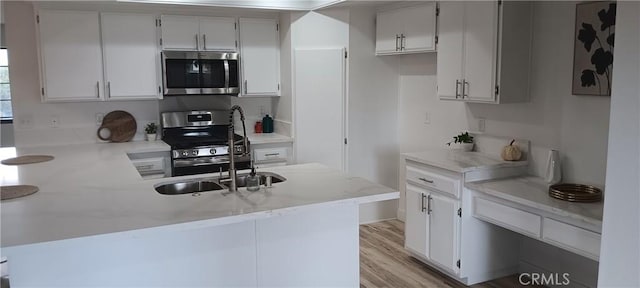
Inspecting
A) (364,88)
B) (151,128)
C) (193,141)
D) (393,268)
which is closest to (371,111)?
(364,88)

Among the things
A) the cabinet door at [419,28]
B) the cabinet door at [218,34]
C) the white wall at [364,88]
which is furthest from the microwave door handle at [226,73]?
the cabinet door at [419,28]

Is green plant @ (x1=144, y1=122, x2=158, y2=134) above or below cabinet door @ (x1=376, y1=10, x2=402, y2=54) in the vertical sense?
below

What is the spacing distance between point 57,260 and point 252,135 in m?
3.21

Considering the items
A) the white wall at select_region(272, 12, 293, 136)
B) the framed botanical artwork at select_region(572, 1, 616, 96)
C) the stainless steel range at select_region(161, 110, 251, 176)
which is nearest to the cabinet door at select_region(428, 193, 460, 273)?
the framed botanical artwork at select_region(572, 1, 616, 96)

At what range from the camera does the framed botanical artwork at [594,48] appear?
9.49ft

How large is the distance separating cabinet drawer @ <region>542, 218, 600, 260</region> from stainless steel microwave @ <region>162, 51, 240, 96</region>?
10.3 ft

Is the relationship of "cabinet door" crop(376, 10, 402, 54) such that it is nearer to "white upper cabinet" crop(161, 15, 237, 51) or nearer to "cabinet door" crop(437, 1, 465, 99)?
"cabinet door" crop(437, 1, 465, 99)

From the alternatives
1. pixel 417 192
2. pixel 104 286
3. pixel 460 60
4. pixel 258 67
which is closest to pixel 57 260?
pixel 104 286

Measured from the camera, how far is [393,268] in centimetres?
380

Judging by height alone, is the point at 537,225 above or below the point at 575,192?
below

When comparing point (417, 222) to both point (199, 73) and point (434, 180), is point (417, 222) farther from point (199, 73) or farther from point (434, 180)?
point (199, 73)

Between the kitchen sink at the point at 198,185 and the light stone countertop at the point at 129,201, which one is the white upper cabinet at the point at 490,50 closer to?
the light stone countertop at the point at 129,201

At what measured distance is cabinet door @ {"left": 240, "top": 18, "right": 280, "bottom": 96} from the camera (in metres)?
4.89

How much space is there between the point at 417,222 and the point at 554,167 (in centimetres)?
110
